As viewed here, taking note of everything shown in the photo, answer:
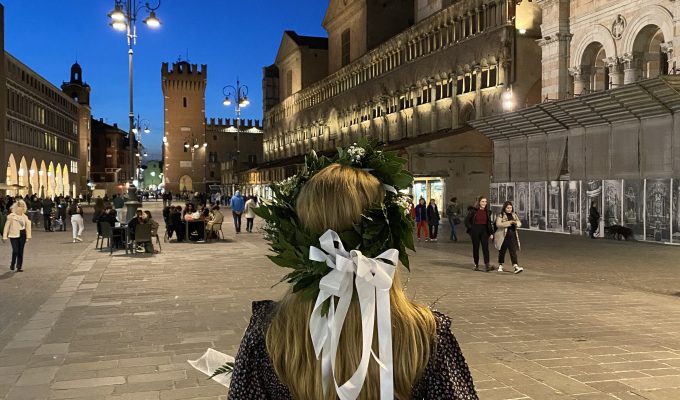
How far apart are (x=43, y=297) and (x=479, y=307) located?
749 centimetres

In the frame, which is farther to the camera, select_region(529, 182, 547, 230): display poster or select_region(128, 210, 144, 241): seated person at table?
select_region(529, 182, 547, 230): display poster

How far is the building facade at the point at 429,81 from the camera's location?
35281mm

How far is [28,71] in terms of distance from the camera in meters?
69.6

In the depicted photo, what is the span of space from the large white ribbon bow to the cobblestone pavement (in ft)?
13.1

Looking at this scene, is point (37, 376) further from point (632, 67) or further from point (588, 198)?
point (632, 67)

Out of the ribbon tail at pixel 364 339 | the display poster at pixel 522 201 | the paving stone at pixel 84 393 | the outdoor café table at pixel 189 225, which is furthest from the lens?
the display poster at pixel 522 201

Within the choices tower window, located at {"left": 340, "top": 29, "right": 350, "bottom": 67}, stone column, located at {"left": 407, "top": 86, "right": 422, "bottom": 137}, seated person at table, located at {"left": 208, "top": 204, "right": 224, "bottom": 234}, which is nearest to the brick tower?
tower window, located at {"left": 340, "top": 29, "right": 350, "bottom": 67}

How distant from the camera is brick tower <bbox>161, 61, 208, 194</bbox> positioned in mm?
114188

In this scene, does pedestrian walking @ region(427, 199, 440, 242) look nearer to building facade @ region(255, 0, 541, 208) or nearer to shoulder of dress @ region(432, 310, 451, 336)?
building facade @ region(255, 0, 541, 208)

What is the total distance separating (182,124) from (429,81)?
255 feet

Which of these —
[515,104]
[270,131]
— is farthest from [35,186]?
[515,104]

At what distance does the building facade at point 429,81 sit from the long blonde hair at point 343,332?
3171 cm

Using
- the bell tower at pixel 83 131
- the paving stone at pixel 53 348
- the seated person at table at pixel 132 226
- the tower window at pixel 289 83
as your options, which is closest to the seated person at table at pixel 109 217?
the seated person at table at pixel 132 226

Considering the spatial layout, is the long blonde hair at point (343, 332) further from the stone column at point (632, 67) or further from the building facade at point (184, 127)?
the building facade at point (184, 127)
